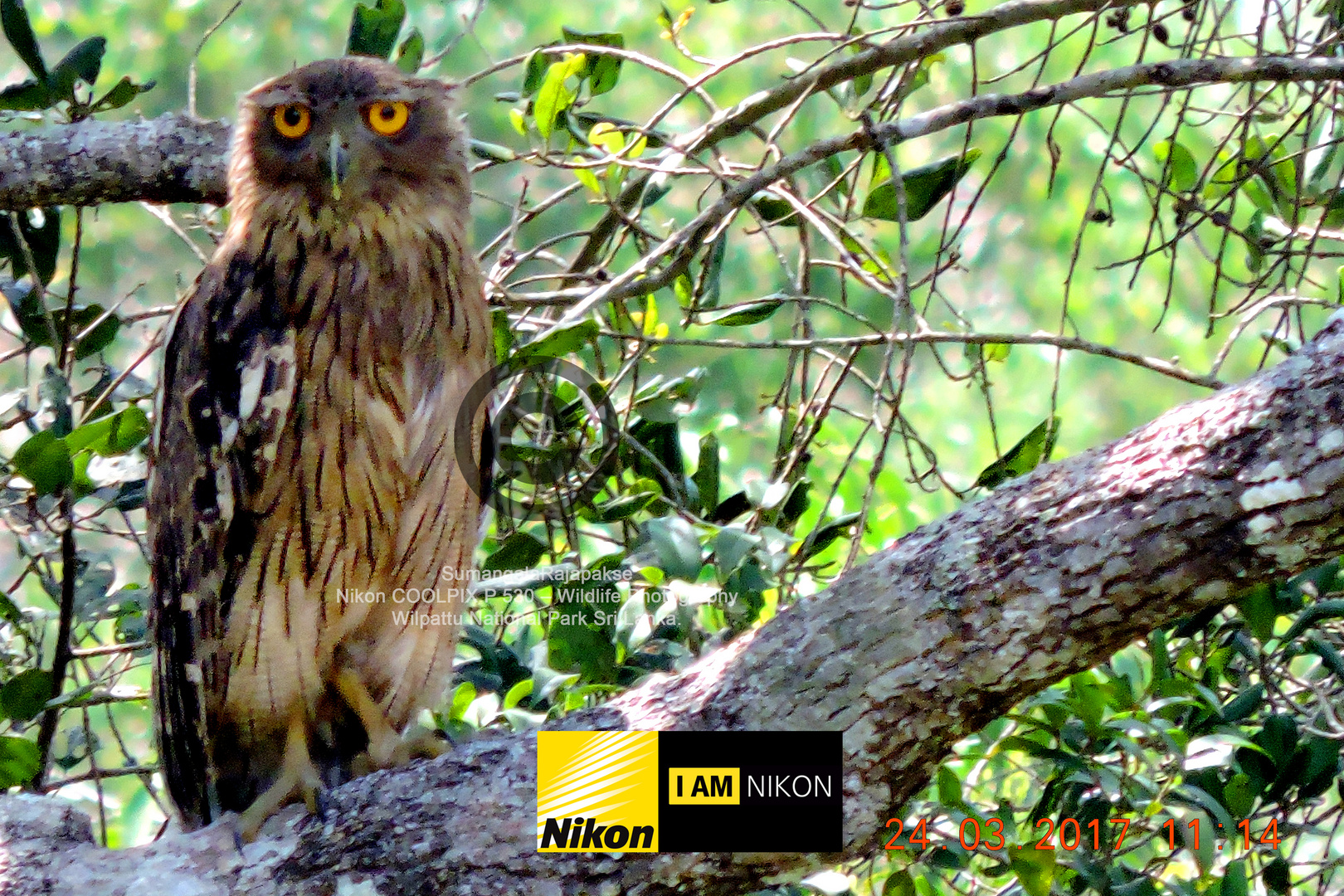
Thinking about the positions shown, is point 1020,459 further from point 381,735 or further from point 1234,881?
point 381,735

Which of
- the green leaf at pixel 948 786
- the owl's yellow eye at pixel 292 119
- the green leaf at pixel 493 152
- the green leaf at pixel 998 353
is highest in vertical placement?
the green leaf at pixel 493 152

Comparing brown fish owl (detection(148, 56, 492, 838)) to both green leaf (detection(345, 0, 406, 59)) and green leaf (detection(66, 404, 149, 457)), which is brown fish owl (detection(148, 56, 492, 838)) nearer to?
green leaf (detection(66, 404, 149, 457))

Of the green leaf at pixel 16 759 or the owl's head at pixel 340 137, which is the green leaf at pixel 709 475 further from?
the green leaf at pixel 16 759

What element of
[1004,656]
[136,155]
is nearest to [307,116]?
[136,155]

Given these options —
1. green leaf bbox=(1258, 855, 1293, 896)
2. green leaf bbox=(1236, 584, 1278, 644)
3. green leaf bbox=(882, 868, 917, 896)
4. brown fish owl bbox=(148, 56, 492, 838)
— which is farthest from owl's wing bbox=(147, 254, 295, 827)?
green leaf bbox=(1258, 855, 1293, 896)

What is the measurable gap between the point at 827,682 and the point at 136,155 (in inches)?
58.4

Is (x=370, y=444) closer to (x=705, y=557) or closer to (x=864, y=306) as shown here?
(x=705, y=557)

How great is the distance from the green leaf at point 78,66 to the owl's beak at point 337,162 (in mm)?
477

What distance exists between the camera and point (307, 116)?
6.15 ft

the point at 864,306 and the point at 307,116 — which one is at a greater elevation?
the point at 864,306

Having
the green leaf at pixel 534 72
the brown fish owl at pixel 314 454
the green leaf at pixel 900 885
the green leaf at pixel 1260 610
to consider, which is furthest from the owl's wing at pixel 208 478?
the green leaf at pixel 1260 610

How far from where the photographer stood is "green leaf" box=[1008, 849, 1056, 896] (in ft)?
4.69

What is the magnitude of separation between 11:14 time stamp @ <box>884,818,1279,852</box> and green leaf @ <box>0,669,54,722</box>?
1.23 meters

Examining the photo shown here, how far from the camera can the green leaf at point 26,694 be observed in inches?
69.7
